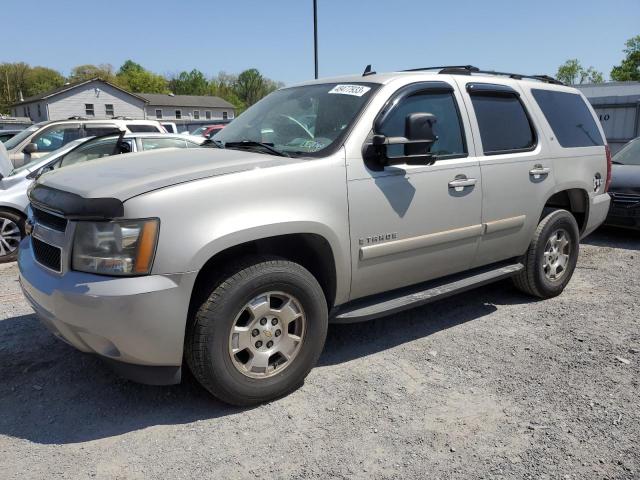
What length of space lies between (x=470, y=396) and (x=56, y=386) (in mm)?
2590

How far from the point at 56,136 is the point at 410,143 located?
9634mm

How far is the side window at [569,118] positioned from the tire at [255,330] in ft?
9.84

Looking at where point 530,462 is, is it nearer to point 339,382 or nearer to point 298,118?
point 339,382

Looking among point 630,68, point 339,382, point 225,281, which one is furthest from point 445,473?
point 630,68

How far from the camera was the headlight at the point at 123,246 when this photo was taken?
2.59 metres

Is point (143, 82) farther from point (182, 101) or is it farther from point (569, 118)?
point (569, 118)

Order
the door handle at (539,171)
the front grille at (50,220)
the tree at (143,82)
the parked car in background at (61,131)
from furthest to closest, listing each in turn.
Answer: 1. the tree at (143,82)
2. the parked car in background at (61,131)
3. the door handle at (539,171)
4. the front grille at (50,220)

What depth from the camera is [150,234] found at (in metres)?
2.60

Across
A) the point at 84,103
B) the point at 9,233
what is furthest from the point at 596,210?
the point at 84,103

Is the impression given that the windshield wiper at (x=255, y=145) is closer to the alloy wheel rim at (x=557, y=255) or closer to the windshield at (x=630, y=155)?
the alloy wheel rim at (x=557, y=255)

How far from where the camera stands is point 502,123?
434cm

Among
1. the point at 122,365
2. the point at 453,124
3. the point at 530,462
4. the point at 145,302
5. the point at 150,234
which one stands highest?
the point at 453,124

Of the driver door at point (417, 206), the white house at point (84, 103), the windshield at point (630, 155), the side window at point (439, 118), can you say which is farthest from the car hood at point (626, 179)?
the white house at point (84, 103)

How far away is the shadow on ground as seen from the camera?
2.93m
